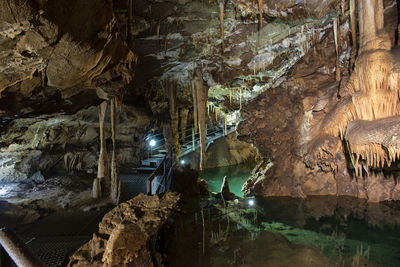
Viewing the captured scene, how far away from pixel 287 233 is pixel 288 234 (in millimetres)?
63

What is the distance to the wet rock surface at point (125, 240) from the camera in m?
3.21

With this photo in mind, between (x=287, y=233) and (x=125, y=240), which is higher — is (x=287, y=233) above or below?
below

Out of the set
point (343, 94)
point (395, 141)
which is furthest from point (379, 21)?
point (395, 141)

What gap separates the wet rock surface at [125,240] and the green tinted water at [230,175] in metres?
9.47

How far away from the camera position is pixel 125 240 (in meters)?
3.32

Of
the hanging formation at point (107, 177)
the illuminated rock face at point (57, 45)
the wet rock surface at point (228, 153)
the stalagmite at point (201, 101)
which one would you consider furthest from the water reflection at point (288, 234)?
the wet rock surface at point (228, 153)

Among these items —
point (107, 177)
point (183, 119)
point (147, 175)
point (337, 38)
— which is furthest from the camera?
point (183, 119)

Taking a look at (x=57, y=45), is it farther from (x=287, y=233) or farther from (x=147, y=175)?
(x=147, y=175)

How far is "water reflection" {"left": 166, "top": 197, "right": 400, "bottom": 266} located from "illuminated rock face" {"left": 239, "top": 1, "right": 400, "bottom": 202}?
884 millimetres

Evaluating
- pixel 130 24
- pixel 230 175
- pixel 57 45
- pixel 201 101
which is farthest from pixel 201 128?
pixel 230 175

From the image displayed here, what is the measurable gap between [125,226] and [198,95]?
7.69m

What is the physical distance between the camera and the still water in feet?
15.9

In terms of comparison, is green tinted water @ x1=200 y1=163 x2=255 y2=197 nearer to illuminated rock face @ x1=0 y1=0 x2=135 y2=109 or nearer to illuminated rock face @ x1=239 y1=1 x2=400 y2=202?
illuminated rock face @ x1=239 y1=1 x2=400 y2=202

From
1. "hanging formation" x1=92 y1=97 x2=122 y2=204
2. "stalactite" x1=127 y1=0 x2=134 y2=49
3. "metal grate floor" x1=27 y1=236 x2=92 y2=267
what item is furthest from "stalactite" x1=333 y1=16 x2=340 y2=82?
"metal grate floor" x1=27 y1=236 x2=92 y2=267
